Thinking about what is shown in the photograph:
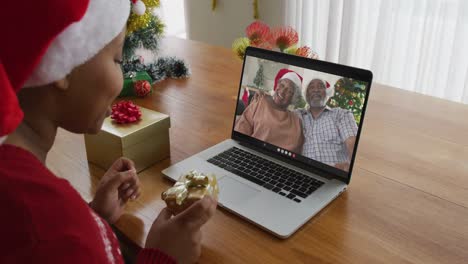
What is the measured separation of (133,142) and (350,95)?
47cm

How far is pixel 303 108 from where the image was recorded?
0.97 m

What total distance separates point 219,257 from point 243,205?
0.14 m

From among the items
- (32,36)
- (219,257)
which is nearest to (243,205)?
(219,257)

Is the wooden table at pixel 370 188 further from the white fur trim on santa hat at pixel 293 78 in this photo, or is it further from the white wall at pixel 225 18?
the white wall at pixel 225 18

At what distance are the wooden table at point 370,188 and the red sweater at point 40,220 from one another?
0.75 ft

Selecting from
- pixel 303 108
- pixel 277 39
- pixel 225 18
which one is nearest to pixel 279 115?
pixel 303 108

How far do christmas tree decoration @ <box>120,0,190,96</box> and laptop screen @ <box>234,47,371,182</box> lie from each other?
0.43m

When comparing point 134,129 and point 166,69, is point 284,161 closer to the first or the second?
point 134,129

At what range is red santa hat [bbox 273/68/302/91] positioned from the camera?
3.20 ft

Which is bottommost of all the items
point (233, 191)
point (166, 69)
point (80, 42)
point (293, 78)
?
point (233, 191)

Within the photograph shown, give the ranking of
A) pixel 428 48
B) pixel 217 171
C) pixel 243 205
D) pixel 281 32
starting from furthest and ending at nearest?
pixel 428 48
pixel 281 32
pixel 217 171
pixel 243 205

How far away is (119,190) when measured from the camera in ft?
2.96

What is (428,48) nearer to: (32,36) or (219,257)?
(219,257)

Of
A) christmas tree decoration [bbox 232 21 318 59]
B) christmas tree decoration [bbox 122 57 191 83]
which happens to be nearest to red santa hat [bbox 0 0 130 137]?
christmas tree decoration [bbox 232 21 318 59]
